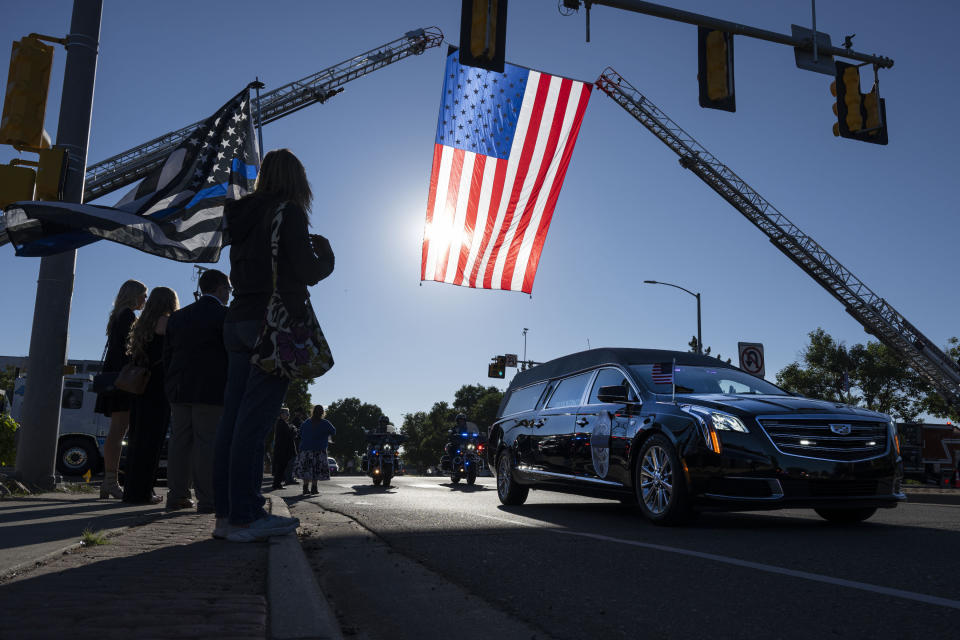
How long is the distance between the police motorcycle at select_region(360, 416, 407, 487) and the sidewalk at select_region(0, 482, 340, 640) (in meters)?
12.1

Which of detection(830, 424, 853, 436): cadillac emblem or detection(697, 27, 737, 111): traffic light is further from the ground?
detection(697, 27, 737, 111): traffic light

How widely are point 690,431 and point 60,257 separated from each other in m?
6.81

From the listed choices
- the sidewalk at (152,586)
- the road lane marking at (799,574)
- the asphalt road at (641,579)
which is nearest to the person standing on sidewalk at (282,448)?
the asphalt road at (641,579)

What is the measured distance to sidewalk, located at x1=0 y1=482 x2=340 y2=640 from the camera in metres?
2.20

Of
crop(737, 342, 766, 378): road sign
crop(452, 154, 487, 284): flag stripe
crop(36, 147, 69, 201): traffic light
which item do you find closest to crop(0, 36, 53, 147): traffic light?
crop(36, 147, 69, 201): traffic light

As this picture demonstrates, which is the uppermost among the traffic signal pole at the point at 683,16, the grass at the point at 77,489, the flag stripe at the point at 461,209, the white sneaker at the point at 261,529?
the traffic signal pole at the point at 683,16

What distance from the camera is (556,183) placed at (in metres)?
16.2

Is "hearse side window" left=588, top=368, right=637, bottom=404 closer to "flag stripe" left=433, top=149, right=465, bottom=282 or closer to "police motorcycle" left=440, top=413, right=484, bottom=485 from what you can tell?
"flag stripe" left=433, top=149, right=465, bottom=282

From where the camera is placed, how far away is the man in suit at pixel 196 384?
6.21 meters

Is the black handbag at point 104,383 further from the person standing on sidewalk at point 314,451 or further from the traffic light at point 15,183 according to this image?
the person standing on sidewalk at point 314,451

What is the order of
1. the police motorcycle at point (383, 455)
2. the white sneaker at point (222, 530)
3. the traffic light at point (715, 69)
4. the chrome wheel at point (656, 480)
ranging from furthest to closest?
the police motorcycle at point (383, 455) → the traffic light at point (715, 69) → the chrome wheel at point (656, 480) → the white sneaker at point (222, 530)

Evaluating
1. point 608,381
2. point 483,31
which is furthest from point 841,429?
point 483,31

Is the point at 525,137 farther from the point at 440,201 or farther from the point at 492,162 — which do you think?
the point at 440,201

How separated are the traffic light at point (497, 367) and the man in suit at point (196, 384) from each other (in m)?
37.4
